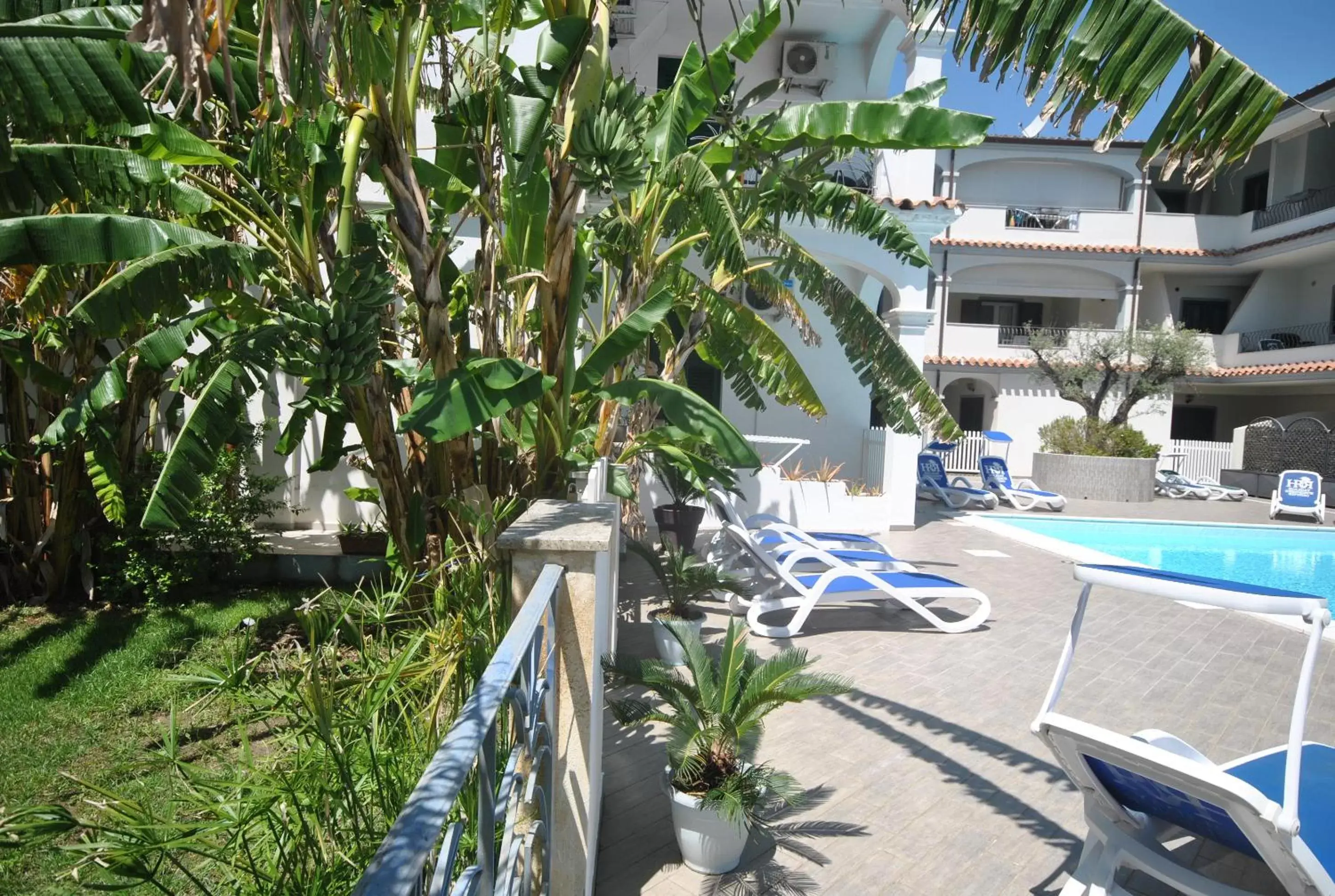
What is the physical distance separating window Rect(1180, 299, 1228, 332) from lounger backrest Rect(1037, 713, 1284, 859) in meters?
29.8

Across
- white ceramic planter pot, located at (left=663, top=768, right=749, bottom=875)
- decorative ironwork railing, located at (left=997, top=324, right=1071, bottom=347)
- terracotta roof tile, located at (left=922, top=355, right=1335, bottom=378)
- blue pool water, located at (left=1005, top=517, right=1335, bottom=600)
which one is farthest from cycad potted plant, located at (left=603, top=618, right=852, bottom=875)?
decorative ironwork railing, located at (left=997, top=324, right=1071, bottom=347)

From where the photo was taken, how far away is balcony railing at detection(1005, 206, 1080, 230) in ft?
86.9

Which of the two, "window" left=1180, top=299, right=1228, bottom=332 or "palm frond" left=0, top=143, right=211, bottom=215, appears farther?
"window" left=1180, top=299, right=1228, bottom=332

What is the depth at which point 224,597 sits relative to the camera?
25.0 ft

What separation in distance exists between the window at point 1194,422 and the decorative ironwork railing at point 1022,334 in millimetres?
5245

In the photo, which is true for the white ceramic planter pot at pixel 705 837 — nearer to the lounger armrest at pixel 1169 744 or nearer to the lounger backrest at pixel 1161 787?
the lounger backrest at pixel 1161 787

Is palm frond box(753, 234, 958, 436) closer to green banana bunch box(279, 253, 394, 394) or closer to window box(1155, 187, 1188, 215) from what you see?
green banana bunch box(279, 253, 394, 394)

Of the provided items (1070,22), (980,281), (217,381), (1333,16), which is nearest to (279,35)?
(217,381)

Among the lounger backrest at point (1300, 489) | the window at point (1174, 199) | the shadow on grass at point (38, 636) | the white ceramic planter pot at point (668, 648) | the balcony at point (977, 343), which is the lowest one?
the shadow on grass at point (38, 636)

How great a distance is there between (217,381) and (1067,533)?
14280 mm

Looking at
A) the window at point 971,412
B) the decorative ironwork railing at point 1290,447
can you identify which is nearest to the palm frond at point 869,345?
the decorative ironwork railing at point 1290,447

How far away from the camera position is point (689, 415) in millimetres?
4102

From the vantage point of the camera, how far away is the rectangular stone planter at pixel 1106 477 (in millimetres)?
19250

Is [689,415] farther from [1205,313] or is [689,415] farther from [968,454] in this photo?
[1205,313]
